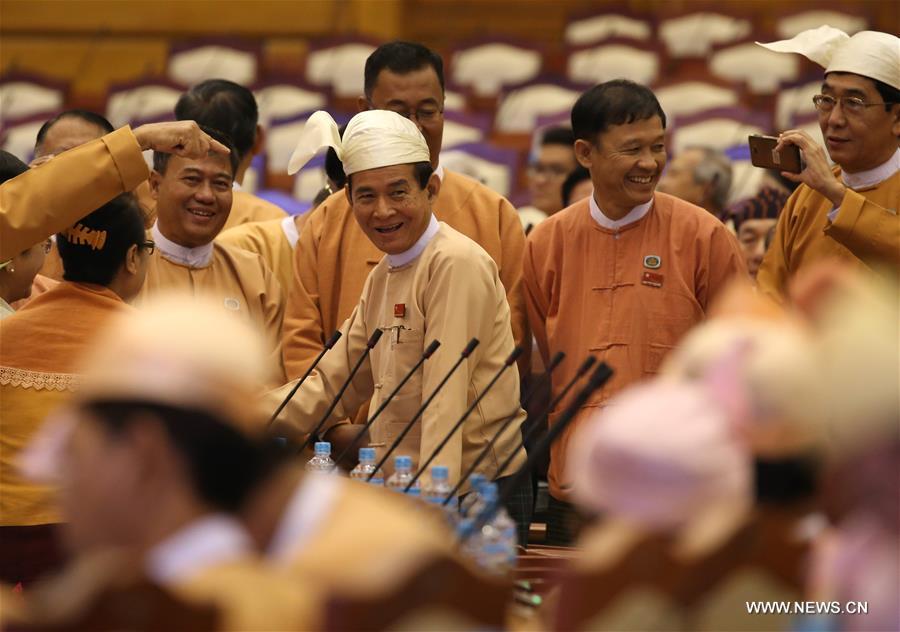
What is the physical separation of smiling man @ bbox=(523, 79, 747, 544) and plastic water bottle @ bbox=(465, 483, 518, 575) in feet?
3.64

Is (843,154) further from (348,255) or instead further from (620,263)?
(348,255)

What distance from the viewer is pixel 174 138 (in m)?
3.40

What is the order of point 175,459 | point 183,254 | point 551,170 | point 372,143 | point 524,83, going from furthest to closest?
1. point 524,83
2. point 551,170
3. point 183,254
4. point 372,143
5. point 175,459

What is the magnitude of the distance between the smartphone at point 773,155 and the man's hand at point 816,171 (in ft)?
0.06

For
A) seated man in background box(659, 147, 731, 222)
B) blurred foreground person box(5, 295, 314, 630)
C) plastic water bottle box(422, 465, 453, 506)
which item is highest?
seated man in background box(659, 147, 731, 222)

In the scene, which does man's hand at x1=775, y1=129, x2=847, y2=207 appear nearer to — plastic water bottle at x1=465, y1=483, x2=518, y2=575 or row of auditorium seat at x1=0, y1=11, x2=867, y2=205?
plastic water bottle at x1=465, y1=483, x2=518, y2=575

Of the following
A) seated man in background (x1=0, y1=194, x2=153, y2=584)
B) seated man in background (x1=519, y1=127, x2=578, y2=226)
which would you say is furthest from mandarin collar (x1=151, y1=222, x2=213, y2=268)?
seated man in background (x1=519, y1=127, x2=578, y2=226)

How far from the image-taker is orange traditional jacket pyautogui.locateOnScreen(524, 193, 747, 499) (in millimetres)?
3768

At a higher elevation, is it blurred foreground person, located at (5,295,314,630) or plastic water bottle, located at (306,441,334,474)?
plastic water bottle, located at (306,441,334,474)

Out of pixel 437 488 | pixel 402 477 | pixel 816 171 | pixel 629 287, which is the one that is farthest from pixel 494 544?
pixel 816 171

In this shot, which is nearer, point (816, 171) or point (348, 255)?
point (816, 171)

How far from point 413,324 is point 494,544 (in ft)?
3.94

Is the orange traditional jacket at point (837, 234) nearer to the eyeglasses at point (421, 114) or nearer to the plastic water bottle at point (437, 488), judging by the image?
the eyeglasses at point (421, 114)

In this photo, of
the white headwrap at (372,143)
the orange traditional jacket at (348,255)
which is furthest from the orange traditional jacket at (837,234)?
the white headwrap at (372,143)
